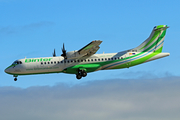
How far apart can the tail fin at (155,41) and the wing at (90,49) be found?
654 cm

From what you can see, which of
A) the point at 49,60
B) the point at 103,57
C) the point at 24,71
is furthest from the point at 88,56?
the point at 24,71

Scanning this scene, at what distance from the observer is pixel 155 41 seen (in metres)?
36.3

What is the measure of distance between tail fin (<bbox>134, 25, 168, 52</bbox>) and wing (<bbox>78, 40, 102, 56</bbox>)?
6.54 m

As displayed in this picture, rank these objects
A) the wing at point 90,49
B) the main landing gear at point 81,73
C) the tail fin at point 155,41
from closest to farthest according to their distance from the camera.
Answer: the wing at point 90,49
the main landing gear at point 81,73
the tail fin at point 155,41

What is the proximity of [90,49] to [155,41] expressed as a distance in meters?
9.52

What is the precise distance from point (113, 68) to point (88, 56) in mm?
3669

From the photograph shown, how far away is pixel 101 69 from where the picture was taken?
34.9 meters

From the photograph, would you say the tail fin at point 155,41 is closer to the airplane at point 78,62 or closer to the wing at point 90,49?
the airplane at point 78,62

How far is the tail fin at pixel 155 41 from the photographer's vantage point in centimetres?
3604

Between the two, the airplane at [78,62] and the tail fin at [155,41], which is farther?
the tail fin at [155,41]

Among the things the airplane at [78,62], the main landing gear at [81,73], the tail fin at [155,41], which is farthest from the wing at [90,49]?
the tail fin at [155,41]

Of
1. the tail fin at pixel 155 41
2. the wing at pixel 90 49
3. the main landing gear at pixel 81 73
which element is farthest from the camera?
the tail fin at pixel 155 41

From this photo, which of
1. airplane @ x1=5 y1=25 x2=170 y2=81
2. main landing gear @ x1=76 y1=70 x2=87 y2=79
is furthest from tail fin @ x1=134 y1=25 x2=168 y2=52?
main landing gear @ x1=76 y1=70 x2=87 y2=79

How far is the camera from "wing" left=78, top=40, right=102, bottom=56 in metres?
31.2
